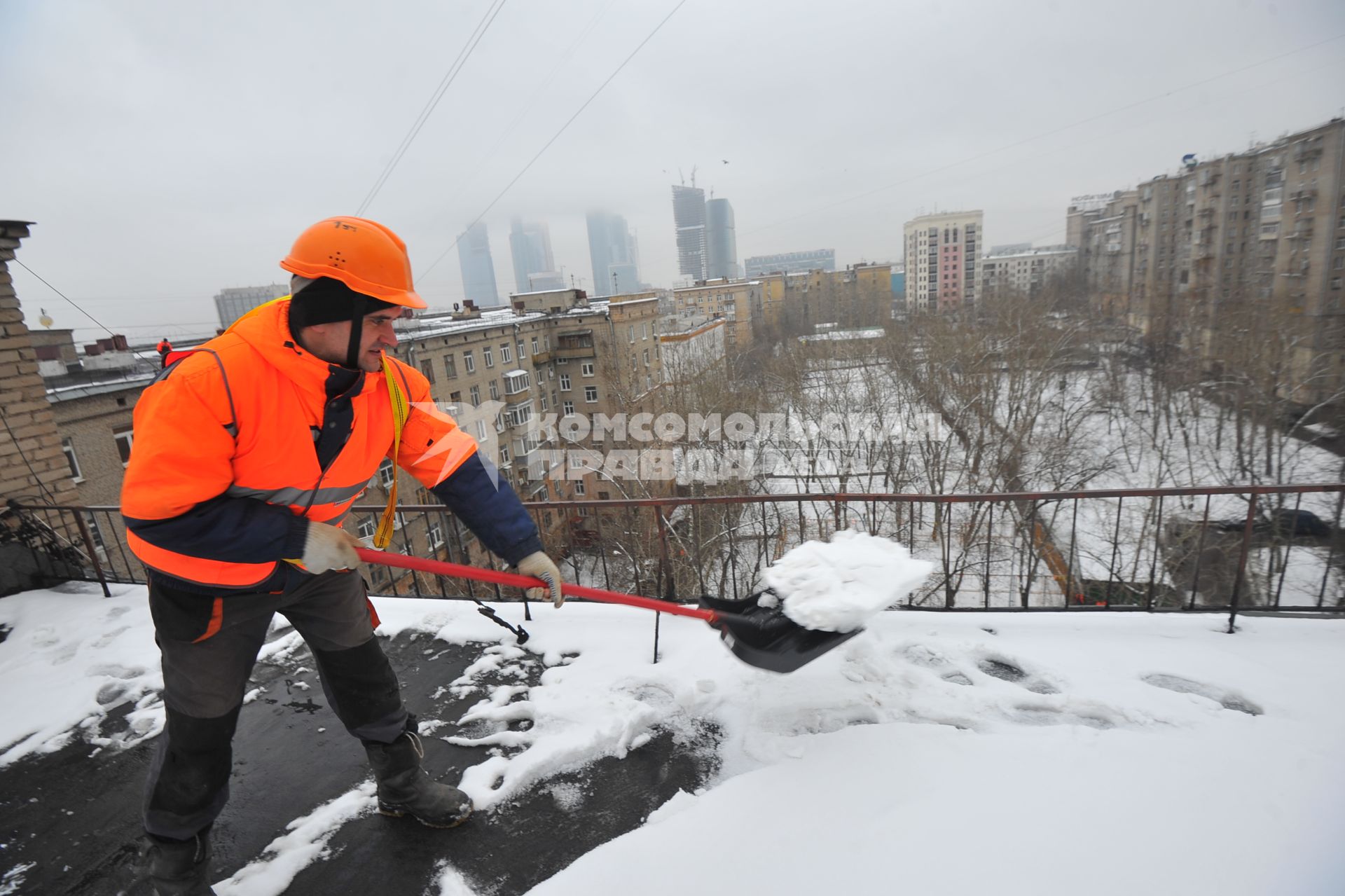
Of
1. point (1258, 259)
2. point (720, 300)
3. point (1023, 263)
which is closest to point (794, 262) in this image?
point (1023, 263)

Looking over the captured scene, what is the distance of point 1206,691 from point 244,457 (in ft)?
13.2

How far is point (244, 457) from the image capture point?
1710 mm

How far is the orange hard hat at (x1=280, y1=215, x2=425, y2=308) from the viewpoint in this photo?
5.73 ft

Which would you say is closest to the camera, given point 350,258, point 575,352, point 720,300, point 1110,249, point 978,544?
point 350,258

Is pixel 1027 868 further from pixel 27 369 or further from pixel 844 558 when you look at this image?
pixel 27 369

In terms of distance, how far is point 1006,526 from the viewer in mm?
21359

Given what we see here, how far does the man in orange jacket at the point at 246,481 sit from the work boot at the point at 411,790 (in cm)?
52

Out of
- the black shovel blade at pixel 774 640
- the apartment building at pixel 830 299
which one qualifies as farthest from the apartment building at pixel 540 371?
the black shovel blade at pixel 774 640

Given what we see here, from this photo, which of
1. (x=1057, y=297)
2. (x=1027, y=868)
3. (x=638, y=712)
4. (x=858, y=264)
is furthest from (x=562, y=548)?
(x=858, y=264)

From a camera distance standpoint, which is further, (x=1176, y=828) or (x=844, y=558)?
(x=844, y=558)

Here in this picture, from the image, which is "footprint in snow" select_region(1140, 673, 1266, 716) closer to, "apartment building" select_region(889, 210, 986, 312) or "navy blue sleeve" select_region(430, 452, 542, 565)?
"navy blue sleeve" select_region(430, 452, 542, 565)

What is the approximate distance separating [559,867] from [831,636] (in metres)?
1.35

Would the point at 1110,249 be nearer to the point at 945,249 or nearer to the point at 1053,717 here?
the point at 945,249

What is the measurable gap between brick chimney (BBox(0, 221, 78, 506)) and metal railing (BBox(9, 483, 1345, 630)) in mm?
485
